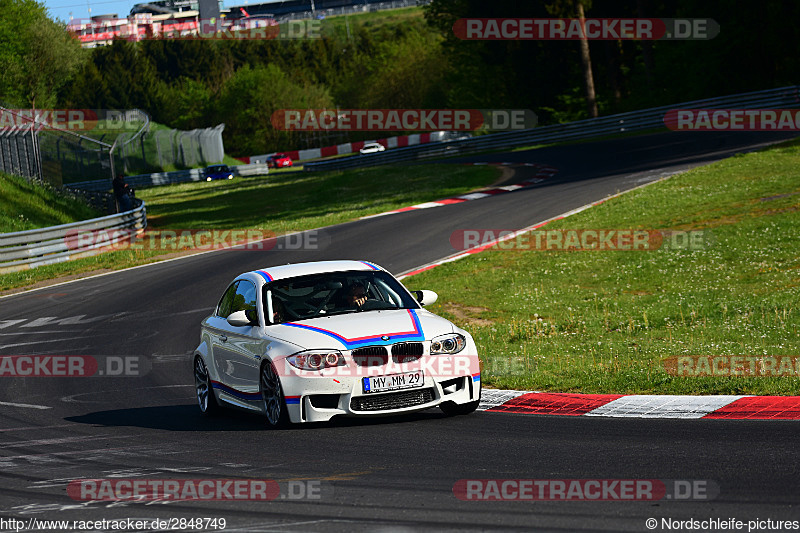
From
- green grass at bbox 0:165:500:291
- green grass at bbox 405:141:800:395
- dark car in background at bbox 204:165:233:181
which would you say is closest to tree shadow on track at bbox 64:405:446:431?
green grass at bbox 405:141:800:395

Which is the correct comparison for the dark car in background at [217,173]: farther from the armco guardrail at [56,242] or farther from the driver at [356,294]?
the driver at [356,294]

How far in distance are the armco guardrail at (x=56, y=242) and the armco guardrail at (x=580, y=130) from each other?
2283cm

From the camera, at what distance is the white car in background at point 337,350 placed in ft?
29.2

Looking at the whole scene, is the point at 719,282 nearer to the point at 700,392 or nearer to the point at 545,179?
the point at 700,392

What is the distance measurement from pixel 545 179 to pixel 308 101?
268 feet

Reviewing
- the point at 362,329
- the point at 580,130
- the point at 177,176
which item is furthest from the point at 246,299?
the point at 177,176

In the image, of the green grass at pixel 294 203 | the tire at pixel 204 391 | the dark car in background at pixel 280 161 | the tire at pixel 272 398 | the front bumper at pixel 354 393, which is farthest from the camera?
the dark car in background at pixel 280 161

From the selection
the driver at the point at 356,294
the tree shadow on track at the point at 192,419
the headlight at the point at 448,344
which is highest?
the driver at the point at 356,294

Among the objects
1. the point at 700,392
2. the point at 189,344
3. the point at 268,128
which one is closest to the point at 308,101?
the point at 268,128

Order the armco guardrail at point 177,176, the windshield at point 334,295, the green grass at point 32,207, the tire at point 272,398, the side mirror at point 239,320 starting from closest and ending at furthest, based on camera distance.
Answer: the tire at point 272,398, the side mirror at point 239,320, the windshield at point 334,295, the green grass at point 32,207, the armco guardrail at point 177,176

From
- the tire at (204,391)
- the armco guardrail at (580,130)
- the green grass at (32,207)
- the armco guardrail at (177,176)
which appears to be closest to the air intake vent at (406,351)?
the tire at (204,391)

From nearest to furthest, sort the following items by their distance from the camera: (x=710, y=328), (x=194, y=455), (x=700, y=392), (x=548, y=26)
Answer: (x=194, y=455) < (x=700, y=392) < (x=710, y=328) < (x=548, y=26)

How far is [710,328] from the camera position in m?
13.0

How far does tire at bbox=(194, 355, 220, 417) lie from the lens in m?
10.8
